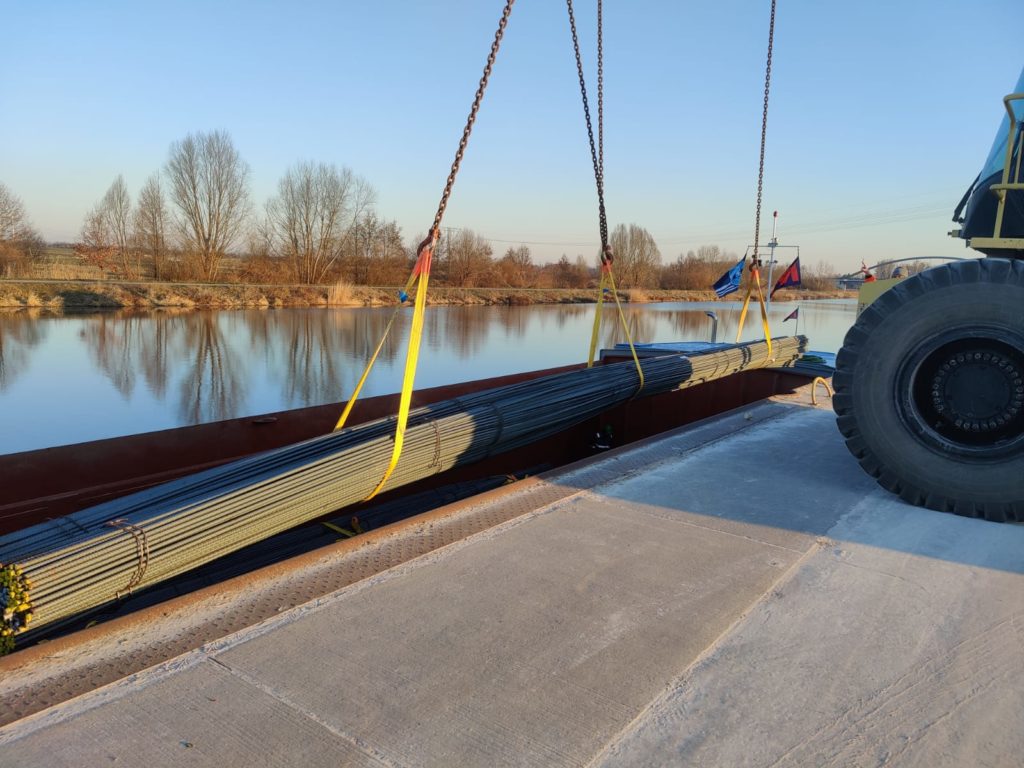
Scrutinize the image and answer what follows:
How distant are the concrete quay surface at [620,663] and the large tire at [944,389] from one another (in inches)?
10.4

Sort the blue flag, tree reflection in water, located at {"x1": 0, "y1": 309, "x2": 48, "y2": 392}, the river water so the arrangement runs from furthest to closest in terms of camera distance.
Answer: tree reflection in water, located at {"x1": 0, "y1": 309, "x2": 48, "y2": 392} → the blue flag → the river water

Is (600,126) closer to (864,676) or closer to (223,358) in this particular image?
(864,676)

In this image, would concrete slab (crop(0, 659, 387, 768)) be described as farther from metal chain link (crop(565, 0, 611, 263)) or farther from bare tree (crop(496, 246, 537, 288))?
bare tree (crop(496, 246, 537, 288))

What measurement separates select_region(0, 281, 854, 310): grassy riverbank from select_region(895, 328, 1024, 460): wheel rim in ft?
93.7

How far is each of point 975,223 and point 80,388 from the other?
13399 mm

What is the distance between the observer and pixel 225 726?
1797mm

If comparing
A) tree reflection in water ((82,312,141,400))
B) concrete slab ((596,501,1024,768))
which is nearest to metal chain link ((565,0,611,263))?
concrete slab ((596,501,1024,768))

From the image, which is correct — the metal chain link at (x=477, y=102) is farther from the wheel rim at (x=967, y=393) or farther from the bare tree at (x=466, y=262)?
the bare tree at (x=466, y=262)

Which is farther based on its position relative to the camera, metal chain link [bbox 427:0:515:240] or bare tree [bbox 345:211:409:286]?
bare tree [bbox 345:211:409:286]

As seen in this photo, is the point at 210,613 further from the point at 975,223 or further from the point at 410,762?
the point at 975,223

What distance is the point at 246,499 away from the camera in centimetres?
307

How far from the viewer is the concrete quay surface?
1.75 meters

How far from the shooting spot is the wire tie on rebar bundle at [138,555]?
2.65 meters

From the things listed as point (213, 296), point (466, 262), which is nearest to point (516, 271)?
point (466, 262)
